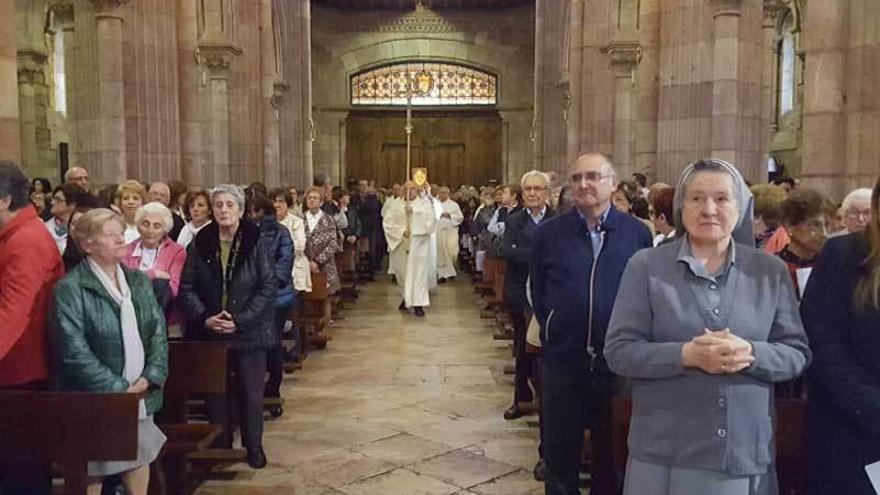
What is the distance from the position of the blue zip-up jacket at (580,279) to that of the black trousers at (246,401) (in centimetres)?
226

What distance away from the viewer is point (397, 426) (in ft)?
22.2

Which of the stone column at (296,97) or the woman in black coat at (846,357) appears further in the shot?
the stone column at (296,97)

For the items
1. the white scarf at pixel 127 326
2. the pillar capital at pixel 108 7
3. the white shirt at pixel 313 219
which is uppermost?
the pillar capital at pixel 108 7

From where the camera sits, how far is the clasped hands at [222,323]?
542cm

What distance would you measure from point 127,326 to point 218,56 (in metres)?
12.0

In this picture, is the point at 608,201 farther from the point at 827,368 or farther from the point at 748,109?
the point at 748,109

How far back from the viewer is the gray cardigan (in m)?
2.63

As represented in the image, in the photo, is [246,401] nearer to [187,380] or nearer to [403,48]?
[187,380]

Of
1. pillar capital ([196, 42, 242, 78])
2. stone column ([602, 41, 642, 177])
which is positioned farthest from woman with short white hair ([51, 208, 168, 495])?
stone column ([602, 41, 642, 177])

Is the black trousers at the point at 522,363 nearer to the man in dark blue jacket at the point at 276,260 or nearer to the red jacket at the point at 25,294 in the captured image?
the man in dark blue jacket at the point at 276,260

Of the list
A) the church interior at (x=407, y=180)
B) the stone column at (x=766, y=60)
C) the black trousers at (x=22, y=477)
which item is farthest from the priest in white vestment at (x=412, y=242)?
the black trousers at (x=22, y=477)

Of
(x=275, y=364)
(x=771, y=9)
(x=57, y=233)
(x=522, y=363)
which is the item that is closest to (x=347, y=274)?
(x=275, y=364)

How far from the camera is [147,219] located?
559 cm

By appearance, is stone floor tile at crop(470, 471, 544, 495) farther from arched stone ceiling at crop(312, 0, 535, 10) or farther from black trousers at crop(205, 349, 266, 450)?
arched stone ceiling at crop(312, 0, 535, 10)
